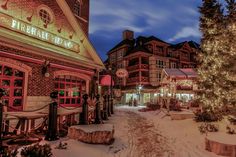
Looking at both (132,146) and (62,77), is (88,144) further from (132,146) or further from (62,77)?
(62,77)

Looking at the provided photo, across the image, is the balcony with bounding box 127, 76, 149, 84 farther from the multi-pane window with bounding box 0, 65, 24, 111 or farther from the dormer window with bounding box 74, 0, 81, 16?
the multi-pane window with bounding box 0, 65, 24, 111

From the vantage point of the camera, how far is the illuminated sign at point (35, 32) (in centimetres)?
858

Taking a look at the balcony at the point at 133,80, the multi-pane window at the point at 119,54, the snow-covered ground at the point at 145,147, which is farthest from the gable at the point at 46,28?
the multi-pane window at the point at 119,54

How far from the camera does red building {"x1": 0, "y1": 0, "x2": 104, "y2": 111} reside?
8.49 m

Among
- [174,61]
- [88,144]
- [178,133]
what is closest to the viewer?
[88,144]

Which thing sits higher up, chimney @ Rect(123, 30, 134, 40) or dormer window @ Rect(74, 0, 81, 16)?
chimney @ Rect(123, 30, 134, 40)

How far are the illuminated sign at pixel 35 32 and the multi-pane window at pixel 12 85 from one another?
72.1 inches

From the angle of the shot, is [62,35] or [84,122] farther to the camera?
[62,35]

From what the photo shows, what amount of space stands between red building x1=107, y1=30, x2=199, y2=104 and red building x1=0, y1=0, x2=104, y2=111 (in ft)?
76.2

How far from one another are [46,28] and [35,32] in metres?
0.87

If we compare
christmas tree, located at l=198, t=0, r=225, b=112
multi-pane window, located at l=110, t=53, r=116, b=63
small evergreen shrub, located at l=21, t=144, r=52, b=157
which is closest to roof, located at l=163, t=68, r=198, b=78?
christmas tree, located at l=198, t=0, r=225, b=112

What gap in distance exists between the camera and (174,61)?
4019cm

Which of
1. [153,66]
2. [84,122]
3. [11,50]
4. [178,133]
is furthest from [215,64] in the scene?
[153,66]

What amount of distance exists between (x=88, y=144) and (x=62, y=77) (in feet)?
19.4
